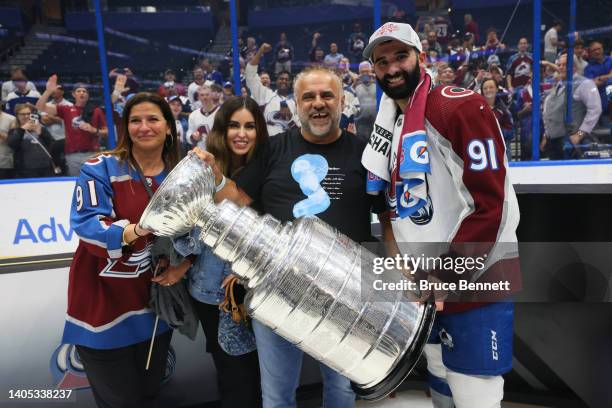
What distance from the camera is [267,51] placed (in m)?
4.48

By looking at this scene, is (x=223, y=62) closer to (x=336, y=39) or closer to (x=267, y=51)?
(x=267, y=51)

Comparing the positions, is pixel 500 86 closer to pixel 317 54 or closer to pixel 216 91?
pixel 317 54

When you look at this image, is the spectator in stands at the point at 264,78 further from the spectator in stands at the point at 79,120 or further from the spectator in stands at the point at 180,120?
the spectator in stands at the point at 79,120

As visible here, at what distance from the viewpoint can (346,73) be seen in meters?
4.43

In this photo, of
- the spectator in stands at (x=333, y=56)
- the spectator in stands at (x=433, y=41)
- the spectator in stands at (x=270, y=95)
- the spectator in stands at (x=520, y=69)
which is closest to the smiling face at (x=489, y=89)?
the spectator in stands at (x=520, y=69)

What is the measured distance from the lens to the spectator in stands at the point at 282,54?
14.8 feet

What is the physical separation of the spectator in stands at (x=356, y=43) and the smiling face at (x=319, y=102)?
3.24 m

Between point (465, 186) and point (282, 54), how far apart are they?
3738 millimetres

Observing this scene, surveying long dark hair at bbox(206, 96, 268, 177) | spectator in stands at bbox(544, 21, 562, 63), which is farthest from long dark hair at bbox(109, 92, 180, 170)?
spectator in stands at bbox(544, 21, 562, 63)

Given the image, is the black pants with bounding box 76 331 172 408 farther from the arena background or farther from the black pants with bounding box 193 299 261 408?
the arena background

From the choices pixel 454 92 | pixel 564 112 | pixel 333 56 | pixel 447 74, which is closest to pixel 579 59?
pixel 564 112

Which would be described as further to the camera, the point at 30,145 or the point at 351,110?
the point at 351,110

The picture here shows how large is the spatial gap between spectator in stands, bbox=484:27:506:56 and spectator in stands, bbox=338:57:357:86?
1.29 m

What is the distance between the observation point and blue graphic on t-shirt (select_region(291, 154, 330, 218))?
1309 mm
